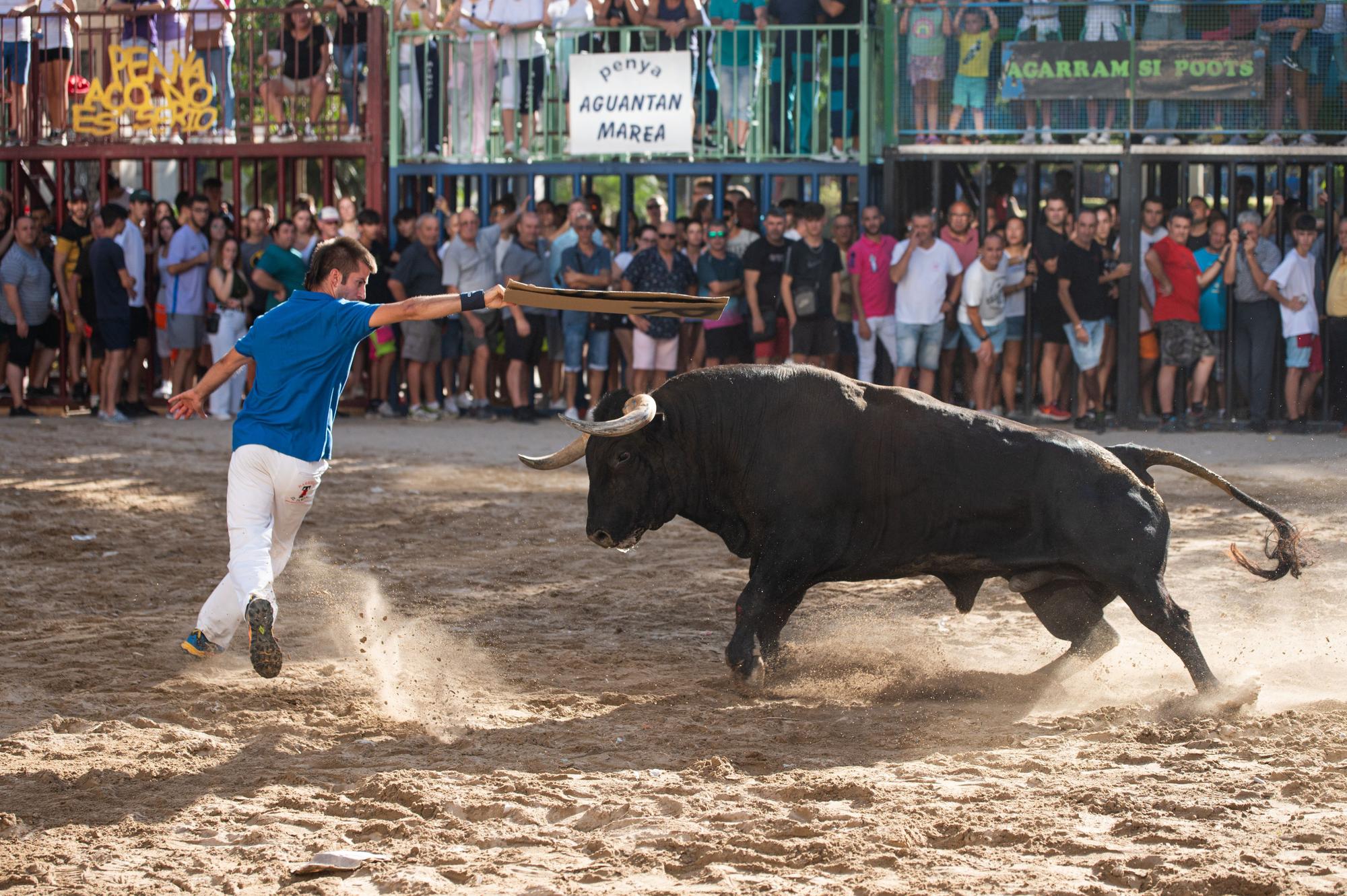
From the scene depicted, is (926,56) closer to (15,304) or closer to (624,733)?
(15,304)

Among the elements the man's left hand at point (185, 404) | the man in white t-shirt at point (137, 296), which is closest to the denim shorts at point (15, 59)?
the man in white t-shirt at point (137, 296)

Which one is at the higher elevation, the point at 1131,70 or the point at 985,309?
the point at 1131,70

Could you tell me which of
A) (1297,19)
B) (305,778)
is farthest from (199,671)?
(1297,19)

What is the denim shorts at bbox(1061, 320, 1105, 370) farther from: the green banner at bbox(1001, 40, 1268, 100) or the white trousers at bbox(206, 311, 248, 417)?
the white trousers at bbox(206, 311, 248, 417)

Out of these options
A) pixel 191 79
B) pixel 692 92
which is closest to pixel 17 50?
pixel 191 79

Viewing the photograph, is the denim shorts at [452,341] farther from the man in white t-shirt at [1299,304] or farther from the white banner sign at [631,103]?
the man in white t-shirt at [1299,304]

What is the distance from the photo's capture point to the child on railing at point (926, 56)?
14.4 m

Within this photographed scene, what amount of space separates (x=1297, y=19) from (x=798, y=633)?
912 cm

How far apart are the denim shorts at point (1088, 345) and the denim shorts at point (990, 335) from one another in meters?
0.53

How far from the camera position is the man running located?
6.19 m

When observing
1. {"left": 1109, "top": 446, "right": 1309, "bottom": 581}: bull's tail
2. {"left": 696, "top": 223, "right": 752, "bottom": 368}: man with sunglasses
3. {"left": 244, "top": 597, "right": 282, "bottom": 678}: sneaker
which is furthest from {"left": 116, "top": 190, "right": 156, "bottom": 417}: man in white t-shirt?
{"left": 1109, "top": 446, "right": 1309, "bottom": 581}: bull's tail

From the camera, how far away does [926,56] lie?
14.4 metres

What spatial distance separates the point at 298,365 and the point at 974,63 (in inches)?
378

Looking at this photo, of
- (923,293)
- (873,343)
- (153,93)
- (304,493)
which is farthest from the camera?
(153,93)
